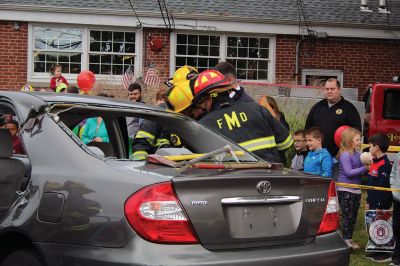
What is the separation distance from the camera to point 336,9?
59.3 ft

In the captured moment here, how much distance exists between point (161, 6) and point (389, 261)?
37.1 ft

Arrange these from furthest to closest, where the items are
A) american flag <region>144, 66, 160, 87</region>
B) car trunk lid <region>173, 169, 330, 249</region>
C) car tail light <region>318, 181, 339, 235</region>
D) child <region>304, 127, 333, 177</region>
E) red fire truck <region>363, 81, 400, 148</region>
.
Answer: american flag <region>144, 66, 160, 87</region> → red fire truck <region>363, 81, 400, 148</region> → child <region>304, 127, 333, 177</region> → car tail light <region>318, 181, 339, 235</region> → car trunk lid <region>173, 169, 330, 249</region>

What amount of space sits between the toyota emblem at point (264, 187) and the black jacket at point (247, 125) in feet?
5.55

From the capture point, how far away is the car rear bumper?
331 centimetres

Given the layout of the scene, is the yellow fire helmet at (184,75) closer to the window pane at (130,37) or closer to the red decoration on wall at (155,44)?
the red decoration on wall at (155,44)

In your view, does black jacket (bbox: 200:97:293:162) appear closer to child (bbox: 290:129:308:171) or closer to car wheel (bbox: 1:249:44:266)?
car wheel (bbox: 1:249:44:266)

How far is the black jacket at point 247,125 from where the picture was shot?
5379 millimetres

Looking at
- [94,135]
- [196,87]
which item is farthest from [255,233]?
[94,135]

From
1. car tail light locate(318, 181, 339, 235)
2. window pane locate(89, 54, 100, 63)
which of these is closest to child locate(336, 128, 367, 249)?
car tail light locate(318, 181, 339, 235)

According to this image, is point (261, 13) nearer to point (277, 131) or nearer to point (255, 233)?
point (277, 131)

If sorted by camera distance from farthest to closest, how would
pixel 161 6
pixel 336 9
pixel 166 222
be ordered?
pixel 336 9
pixel 161 6
pixel 166 222

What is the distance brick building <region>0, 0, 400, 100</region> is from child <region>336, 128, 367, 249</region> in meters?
8.80

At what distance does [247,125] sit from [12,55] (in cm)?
1214

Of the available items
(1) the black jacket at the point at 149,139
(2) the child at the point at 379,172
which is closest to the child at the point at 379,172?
(2) the child at the point at 379,172
